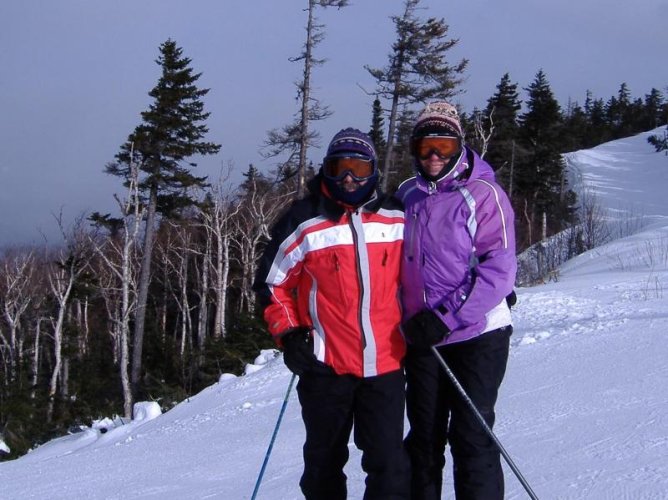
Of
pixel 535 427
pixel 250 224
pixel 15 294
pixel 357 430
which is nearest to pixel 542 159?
pixel 250 224

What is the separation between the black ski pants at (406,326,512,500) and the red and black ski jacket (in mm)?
167

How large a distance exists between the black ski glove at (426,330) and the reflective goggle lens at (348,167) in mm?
661

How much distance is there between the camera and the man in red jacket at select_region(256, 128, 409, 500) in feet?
9.63

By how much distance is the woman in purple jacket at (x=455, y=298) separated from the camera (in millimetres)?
2826

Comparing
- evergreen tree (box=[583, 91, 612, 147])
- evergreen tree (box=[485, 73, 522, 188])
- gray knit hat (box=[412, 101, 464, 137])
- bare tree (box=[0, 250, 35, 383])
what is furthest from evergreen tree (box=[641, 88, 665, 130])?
gray knit hat (box=[412, 101, 464, 137])

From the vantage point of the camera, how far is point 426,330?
2.81 meters

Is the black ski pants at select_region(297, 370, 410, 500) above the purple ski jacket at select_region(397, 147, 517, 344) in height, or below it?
below

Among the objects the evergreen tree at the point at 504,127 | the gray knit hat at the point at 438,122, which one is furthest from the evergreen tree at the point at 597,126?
the gray knit hat at the point at 438,122

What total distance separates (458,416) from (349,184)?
3.63 feet

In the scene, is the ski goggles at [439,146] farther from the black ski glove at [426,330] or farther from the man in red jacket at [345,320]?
the black ski glove at [426,330]

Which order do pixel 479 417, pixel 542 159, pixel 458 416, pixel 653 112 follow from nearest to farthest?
pixel 479 417, pixel 458 416, pixel 542 159, pixel 653 112

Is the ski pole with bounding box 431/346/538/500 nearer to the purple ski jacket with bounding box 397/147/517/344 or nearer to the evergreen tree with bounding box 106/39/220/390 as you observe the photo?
the purple ski jacket with bounding box 397/147/517/344

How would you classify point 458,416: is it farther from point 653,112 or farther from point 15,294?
point 653,112

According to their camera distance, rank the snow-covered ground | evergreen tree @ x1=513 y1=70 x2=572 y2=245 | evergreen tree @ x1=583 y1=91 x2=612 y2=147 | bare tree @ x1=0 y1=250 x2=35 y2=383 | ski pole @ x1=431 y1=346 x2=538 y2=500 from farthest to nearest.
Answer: evergreen tree @ x1=583 y1=91 x2=612 y2=147 < evergreen tree @ x1=513 y1=70 x2=572 y2=245 < bare tree @ x1=0 y1=250 x2=35 y2=383 < the snow-covered ground < ski pole @ x1=431 y1=346 x2=538 y2=500
